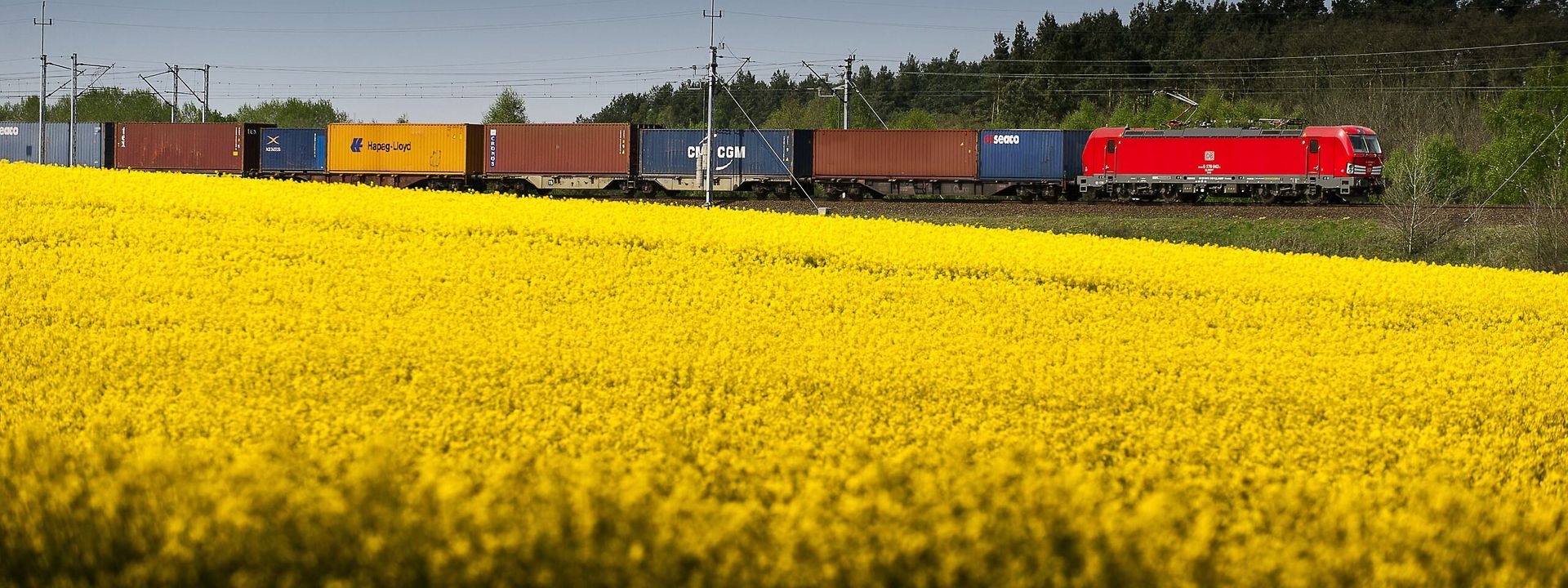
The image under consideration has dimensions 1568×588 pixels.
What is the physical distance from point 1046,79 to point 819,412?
397 feet

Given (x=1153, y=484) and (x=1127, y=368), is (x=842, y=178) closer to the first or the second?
(x=1127, y=368)

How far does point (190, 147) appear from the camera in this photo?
61.5 m

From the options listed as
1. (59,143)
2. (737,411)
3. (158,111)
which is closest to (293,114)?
(158,111)

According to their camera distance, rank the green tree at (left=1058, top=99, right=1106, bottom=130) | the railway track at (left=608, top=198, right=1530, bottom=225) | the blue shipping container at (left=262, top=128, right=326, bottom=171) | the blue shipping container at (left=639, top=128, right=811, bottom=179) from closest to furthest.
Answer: the railway track at (left=608, top=198, right=1530, bottom=225) → the blue shipping container at (left=639, top=128, right=811, bottom=179) → the blue shipping container at (left=262, top=128, right=326, bottom=171) → the green tree at (left=1058, top=99, right=1106, bottom=130)

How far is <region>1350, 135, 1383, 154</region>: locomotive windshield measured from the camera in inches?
1955

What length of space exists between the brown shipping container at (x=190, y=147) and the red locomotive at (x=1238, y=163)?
116 ft

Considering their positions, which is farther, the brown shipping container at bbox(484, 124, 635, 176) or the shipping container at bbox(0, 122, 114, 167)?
the shipping container at bbox(0, 122, 114, 167)

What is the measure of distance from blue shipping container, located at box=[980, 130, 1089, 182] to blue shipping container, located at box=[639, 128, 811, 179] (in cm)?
725

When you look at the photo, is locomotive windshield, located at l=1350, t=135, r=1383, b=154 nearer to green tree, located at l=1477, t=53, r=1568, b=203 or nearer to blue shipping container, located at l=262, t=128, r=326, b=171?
→ green tree, located at l=1477, t=53, r=1568, b=203

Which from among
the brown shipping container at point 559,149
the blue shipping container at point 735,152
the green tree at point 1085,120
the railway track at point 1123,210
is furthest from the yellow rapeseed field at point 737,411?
the green tree at point 1085,120

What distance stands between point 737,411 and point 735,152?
4938cm

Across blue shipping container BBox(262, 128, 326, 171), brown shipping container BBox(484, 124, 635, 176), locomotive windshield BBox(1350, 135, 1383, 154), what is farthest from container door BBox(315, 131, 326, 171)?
locomotive windshield BBox(1350, 135, 1383, 154)

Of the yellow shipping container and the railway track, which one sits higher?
the yellow shipping container

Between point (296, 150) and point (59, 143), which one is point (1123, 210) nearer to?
point (296, 150)
